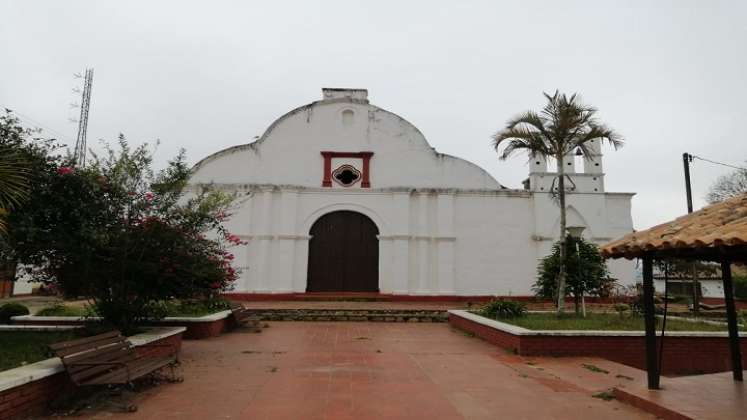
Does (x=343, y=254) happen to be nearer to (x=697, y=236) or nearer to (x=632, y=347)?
(x=632, y=347)

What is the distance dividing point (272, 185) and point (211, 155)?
2.69m

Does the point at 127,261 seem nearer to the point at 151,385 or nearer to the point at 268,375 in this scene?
the point at 151,385

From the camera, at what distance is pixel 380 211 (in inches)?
731

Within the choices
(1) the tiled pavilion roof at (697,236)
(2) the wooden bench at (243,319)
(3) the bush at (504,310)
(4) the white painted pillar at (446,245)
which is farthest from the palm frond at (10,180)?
(4) the white painted pillar at (446,245)

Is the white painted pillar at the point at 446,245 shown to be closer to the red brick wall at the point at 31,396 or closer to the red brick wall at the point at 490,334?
the red brick wall at the point at 490,334

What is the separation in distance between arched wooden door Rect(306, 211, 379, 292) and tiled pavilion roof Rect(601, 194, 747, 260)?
494 inches

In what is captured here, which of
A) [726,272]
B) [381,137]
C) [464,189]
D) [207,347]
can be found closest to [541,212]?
[464,189]

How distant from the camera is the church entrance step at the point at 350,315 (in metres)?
13.3

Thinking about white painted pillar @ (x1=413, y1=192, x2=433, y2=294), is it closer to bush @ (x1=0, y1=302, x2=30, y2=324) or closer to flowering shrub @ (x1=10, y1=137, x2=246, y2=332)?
flowering shrub @ (x1=10, y1=137, x2=246, y2=332)

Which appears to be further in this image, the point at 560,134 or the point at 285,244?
the point at 285,244

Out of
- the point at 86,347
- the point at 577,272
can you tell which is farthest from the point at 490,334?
the point at 86,347

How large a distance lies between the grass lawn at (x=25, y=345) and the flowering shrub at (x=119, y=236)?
68 cm

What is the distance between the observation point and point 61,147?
7.26 m

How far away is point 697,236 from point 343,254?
46.7ft
